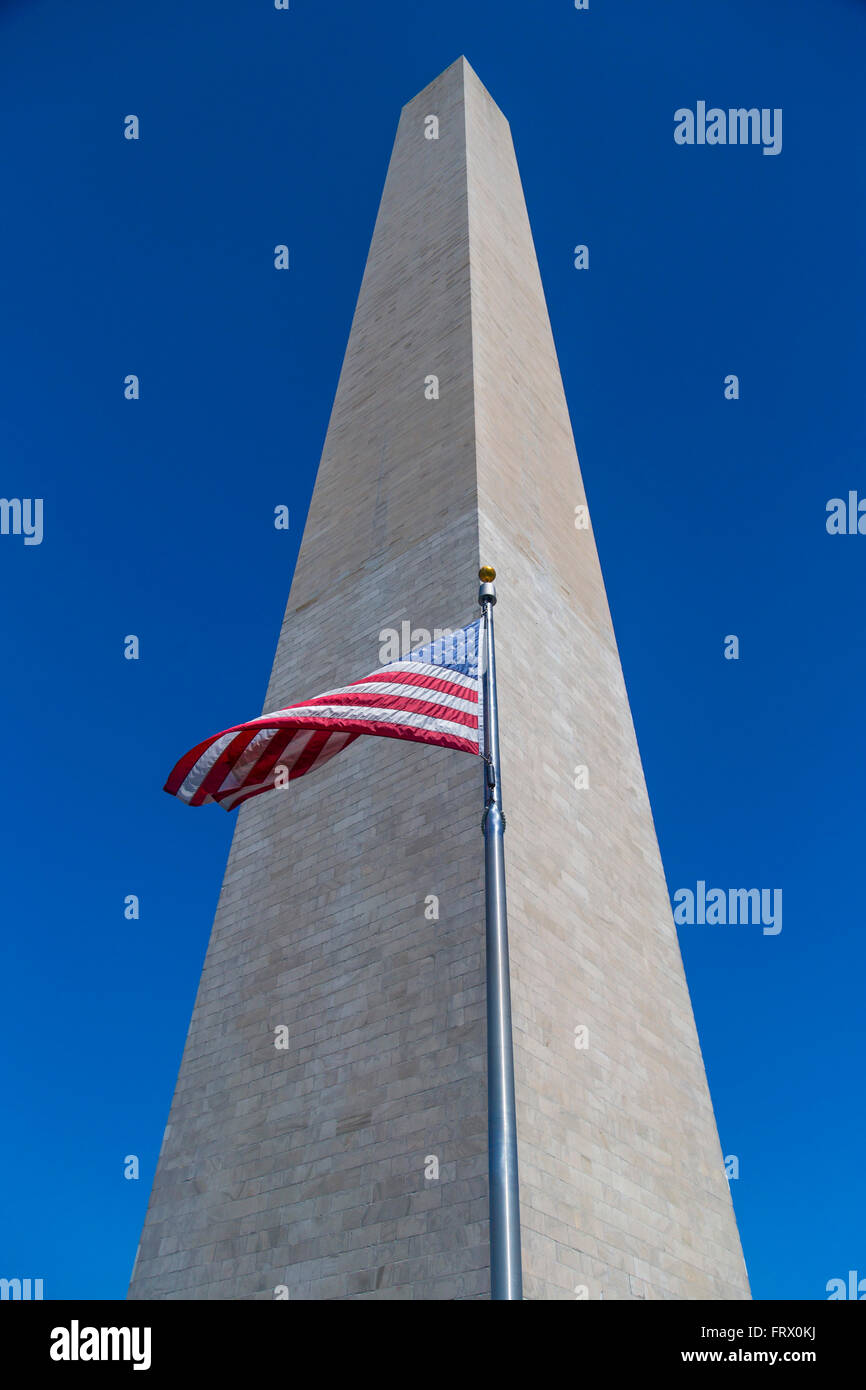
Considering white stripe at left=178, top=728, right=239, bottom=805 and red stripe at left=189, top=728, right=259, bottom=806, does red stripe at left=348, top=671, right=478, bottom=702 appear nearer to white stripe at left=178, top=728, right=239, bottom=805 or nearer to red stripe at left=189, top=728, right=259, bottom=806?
red stripe at left=189, top=728, right=259, bottom=806

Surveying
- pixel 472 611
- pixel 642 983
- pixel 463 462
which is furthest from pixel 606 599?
pixel 642 983

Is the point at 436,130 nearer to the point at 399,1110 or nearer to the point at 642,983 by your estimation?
the point at 642,983

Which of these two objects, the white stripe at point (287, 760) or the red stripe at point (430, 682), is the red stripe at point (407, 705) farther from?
the white stripe at point (287, 760)

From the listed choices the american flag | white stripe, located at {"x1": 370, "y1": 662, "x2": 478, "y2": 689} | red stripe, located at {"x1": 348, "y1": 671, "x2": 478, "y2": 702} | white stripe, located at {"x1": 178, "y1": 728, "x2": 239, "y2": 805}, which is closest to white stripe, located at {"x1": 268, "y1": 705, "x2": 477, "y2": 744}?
the american flag

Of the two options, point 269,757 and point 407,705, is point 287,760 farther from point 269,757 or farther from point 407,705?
point 407,705
